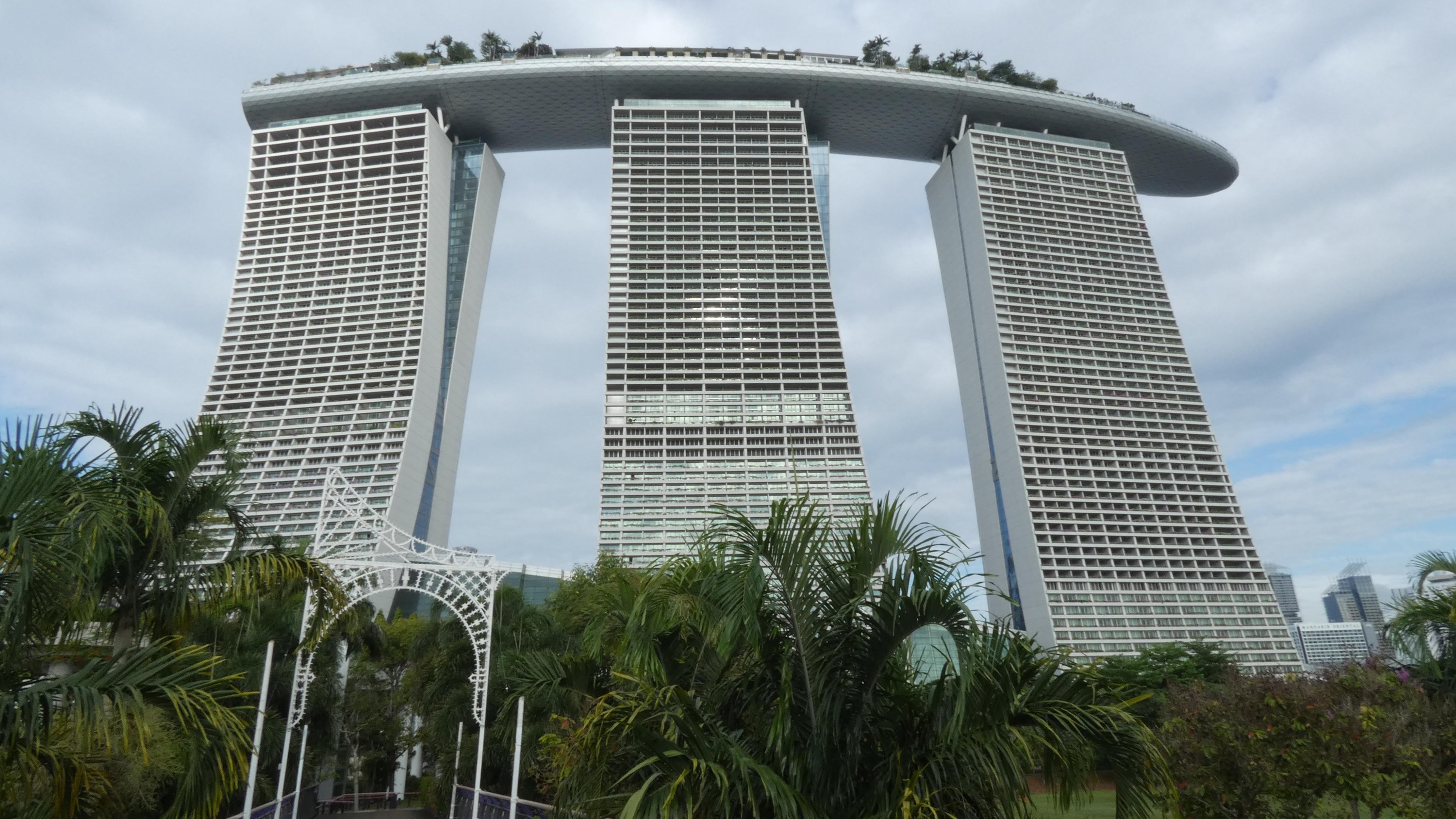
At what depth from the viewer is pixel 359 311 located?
220 ft

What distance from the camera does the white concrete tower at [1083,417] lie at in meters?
61.2

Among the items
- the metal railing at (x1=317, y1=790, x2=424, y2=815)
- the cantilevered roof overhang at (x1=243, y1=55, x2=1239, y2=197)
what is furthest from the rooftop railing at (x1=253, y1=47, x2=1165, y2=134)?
the metal railing at (x1=317, y1=790, x2=424, y2=815)

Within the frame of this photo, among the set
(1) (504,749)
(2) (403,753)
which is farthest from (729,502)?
(1) (504,749)

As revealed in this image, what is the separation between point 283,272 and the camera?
68.9 meters

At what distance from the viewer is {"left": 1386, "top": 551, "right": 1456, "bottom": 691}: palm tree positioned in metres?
10.8

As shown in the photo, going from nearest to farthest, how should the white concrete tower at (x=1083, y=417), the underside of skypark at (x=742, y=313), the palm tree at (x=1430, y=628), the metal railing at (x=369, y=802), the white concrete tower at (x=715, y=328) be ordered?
the palm tree at (x=1430, y=628) < the metal railing at (x=369, y=802) < the white concrete tower at (x=715, y=328) < the white concrete tower at (x=1083, y=417) < the underside of skypark at (x=742, y=313)

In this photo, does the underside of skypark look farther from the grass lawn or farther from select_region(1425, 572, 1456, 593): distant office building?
select_region(1425, 572, 1456, 593): distant office building

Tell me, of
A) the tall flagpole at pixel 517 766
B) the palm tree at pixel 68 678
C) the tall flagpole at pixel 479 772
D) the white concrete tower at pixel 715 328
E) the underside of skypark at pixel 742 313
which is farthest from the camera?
the underside of skypark at pixel 742 313

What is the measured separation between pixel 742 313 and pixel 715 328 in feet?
7.43

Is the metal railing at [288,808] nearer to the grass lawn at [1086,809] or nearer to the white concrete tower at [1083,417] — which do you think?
the grass lawn at [1086,809]

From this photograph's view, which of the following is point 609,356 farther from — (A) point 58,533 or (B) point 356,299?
(A) point 58,533

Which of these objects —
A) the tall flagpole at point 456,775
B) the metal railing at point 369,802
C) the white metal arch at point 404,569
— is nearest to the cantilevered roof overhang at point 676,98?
the metal railing at point 369,802

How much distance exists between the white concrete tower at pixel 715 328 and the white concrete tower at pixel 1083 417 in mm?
12601

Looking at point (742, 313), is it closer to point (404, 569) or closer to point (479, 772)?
point (404, 569)
